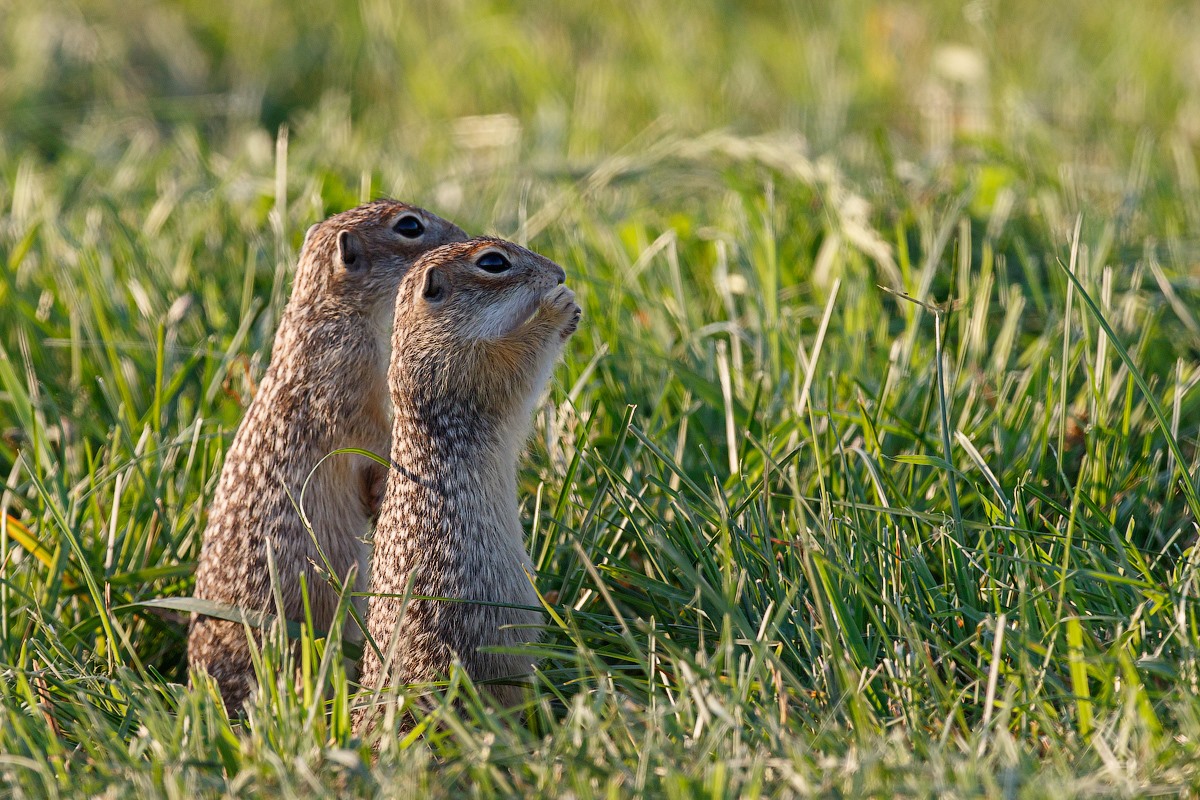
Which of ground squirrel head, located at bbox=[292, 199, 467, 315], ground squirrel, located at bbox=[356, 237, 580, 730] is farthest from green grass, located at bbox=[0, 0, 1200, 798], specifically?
ground squirrel head, located at bbox=[292, 199, 467, 315]

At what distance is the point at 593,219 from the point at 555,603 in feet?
7.78

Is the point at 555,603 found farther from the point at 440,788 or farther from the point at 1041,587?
the point at 1041,587

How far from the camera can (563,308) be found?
10.6 ft

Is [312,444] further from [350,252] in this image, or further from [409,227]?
[409,227]

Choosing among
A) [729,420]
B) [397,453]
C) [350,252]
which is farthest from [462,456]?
[350,252]

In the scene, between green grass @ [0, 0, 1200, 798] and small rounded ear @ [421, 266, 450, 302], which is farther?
small rounded ear @ [421, 266, 450, 302]

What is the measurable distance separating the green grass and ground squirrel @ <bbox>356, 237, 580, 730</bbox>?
0.52 feet

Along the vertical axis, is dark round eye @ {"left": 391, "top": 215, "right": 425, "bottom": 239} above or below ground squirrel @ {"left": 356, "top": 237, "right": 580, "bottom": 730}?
above

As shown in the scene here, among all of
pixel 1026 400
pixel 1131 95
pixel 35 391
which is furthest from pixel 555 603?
pixel 1131 95

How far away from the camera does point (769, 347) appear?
419cm

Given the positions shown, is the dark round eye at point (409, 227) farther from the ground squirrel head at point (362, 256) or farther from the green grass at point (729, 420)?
the green grass at point (729, 420)

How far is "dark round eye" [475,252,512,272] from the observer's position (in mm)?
3207

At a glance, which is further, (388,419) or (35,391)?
(35,391)

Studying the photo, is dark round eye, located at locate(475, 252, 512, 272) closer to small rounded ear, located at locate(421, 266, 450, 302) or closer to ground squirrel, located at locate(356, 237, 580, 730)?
ground squirrel, located at locate(356, 237, 580, 730)
